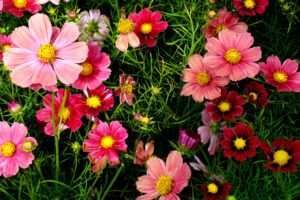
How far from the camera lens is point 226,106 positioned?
0.78 meters

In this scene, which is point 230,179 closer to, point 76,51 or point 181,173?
point 181,173

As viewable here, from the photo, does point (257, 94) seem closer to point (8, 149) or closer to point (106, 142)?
point (106, 142)

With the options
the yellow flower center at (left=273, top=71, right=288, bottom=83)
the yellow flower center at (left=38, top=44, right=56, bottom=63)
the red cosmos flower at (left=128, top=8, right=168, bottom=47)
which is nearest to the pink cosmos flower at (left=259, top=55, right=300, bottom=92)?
the yellow flower center at (left=273, top=71, right=288, bottom=83)

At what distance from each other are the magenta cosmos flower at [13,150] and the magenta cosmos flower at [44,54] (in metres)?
0.13

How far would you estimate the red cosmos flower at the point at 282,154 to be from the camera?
70cm

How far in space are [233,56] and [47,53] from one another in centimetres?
44

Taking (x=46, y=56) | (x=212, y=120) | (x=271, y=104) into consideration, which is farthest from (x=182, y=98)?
(x=46, y=56)

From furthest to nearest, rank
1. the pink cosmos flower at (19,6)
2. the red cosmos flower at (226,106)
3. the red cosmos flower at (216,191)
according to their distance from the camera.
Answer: the pink cosmos flower at (19,6) → the red cosmos flower at (226,106) → the red cosmos flower at (216,191)

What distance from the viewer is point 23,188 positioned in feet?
2.54

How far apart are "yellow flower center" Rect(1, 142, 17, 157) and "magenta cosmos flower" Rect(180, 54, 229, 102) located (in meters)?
0.43

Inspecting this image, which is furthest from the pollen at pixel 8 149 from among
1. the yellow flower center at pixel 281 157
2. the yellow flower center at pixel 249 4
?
the yellow flower center at pixel 249 4

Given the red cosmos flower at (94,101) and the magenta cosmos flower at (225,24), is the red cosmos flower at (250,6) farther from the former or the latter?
the red cosmos flower at (94,101)

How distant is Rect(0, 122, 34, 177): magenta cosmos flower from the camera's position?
71cm

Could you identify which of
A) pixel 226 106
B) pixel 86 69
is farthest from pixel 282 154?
pixel 86 69
